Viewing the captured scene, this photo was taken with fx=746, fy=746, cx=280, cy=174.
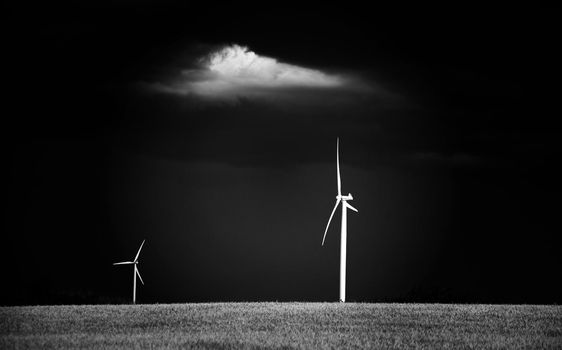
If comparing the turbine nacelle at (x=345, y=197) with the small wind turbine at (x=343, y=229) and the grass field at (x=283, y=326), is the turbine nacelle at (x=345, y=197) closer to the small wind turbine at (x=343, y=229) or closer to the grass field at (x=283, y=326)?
the small wind turbine at (x=343, y=229)

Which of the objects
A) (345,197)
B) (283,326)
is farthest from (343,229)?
(283,326)

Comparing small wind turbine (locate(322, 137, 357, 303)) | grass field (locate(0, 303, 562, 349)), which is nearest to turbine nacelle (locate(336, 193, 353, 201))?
small wind turbine (locate(322, 137, 357, 303))

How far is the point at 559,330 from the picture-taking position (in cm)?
3095

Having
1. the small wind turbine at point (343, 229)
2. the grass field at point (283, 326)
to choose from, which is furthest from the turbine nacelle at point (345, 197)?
the grass field at point (283, 326)

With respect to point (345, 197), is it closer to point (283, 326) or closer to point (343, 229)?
point (343, 229)

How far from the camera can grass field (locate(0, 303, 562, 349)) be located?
89.1 ft

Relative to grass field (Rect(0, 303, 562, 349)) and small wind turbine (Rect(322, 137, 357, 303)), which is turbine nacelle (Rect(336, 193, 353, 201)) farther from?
grass field (Rect(0, 303, 562, 349))

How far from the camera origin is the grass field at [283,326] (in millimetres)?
27172

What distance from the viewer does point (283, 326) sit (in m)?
32.3

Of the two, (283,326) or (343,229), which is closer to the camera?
(283,326)

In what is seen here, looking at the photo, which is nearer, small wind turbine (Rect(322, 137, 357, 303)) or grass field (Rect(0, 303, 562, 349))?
grass field (Rect(0, 303, 562, 349))

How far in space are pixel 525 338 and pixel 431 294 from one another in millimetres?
63601

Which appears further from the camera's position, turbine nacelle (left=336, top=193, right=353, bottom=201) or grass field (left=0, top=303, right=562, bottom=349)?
turbine nacelle (left=336, top=193, right=353, bottom=201)

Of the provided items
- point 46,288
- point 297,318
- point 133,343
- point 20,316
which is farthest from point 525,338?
point 46,288
